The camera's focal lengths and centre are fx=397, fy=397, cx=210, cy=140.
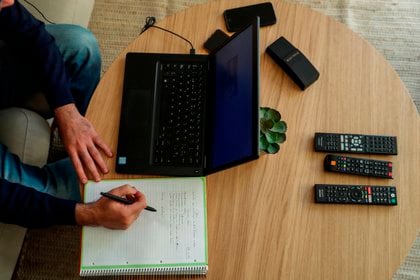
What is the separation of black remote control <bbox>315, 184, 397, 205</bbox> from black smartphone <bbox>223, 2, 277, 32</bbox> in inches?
19.9

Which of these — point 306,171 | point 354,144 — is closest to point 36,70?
point 306,171

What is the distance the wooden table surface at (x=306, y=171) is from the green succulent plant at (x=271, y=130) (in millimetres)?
36

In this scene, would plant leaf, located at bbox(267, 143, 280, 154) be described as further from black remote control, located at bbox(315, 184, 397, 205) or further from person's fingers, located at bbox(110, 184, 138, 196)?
person's fingers, located at bbox(110, 184, 138, 196)

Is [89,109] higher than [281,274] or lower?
higher

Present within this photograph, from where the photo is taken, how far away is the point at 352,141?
41.2 inches

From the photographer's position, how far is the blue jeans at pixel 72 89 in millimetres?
1109

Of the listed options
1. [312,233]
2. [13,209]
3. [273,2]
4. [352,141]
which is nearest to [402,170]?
[352,141]

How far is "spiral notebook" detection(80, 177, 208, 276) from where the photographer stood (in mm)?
928

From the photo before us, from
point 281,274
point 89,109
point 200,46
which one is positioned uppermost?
point 200,46

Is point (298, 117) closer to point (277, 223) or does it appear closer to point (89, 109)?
Answer: point (277, 223)

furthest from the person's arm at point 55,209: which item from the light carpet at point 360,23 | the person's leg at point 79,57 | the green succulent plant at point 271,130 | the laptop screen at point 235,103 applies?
the light carpet at point 360,23

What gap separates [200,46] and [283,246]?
594 mm

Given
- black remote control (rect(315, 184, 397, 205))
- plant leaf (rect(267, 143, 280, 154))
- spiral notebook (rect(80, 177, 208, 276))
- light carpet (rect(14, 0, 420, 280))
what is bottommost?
spiral notebook (rect(80, 177, 208, 276))

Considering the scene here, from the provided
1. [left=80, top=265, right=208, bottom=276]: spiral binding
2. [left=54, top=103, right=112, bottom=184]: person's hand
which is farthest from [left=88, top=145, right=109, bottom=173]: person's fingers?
[left=80, top=265, right=208, bottom=276]: spiral binding
